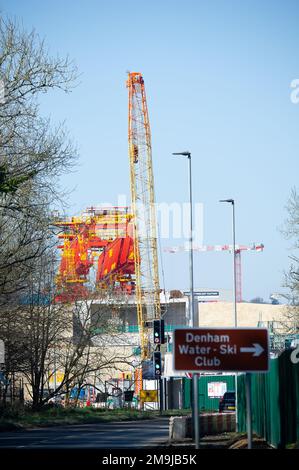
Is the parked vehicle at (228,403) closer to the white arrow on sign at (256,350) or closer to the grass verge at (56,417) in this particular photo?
the grass verge at (56,417)

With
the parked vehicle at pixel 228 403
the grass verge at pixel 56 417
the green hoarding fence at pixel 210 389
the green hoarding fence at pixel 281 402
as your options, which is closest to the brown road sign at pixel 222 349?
the green hoarding fence at pixel 281 402

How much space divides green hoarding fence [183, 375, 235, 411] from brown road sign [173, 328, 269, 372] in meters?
47.7

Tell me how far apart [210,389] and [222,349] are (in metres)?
51.1

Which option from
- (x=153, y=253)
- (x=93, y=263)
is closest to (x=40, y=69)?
(x=153, y=253)

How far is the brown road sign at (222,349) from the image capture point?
1304cm

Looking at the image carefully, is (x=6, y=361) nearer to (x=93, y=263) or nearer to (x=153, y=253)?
(x=153, y=253)

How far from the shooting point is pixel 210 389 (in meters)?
63.4

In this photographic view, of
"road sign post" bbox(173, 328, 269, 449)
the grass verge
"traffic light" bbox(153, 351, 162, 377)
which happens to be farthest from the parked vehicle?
"road sign post" bbox(173, 328, 269, 449)

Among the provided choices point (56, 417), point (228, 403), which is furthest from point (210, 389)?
point (56, 417)

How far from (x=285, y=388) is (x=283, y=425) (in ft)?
2.39

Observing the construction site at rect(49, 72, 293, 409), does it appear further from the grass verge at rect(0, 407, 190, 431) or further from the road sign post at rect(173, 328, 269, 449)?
the road sign post at rect(173, 328, 269, 449)

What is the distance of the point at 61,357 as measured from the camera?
50.8 metres

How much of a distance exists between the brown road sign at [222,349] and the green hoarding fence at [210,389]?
47682 millimetres

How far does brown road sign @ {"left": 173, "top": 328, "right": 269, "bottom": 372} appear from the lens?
13.0 meters
